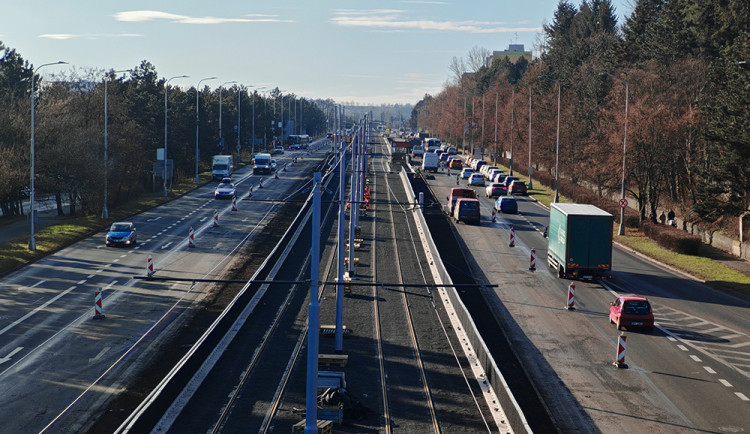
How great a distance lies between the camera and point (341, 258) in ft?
99.8

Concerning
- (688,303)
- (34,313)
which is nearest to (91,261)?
(34,313)

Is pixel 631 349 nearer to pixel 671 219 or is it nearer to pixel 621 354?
pixel 621 354

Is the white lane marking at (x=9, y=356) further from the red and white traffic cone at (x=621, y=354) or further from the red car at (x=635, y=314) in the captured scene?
the red car at (x=635, y=314)

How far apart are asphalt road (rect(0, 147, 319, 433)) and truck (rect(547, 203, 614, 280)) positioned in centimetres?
1764

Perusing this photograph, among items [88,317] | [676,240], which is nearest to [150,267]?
[88,317]

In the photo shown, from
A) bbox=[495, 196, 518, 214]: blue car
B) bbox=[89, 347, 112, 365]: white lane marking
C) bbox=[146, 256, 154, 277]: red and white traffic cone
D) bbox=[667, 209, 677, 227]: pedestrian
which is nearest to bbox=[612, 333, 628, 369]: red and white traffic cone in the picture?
bbox=[89, 347, 112, 365]: white lane marking

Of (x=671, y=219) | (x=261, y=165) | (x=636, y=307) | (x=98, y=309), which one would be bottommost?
(x=98, y=309)

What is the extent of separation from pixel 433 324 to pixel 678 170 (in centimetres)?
3594

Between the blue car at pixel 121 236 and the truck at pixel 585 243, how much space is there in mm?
25815

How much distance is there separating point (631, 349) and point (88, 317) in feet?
69.8

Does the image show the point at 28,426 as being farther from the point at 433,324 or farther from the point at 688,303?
the point at 688,303

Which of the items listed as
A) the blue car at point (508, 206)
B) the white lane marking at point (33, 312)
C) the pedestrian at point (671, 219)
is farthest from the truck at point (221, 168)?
the white lane marking at point (33, 312)

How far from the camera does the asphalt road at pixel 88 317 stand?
2298cm

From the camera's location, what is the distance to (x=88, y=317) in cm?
3244
